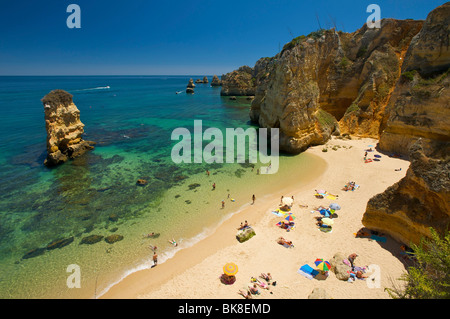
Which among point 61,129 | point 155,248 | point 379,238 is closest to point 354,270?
point 379,238

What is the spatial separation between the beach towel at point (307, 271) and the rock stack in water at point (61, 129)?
32.7 m

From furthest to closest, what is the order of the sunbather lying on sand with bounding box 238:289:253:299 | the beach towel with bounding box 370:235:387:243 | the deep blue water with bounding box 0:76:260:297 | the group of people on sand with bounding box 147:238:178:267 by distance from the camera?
the deep blue water with bounding box 0:76:260:297 < the group of people on sand with bounding box 147:238:178:267 < the beach towel with bounding box 370:235:387:243 < the sunbather lying on sand with bounding box 238:289:253:299

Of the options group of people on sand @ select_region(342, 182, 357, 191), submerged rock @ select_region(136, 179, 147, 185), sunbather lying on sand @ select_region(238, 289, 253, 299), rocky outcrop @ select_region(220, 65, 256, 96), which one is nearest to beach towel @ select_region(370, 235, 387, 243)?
group of people on sand @ select_region(342, 182, 357, 191)

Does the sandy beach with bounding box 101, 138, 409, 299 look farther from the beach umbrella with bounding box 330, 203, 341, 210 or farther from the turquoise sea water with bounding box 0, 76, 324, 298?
the turquoise sea water with bounding box 0, 76, 324, 298

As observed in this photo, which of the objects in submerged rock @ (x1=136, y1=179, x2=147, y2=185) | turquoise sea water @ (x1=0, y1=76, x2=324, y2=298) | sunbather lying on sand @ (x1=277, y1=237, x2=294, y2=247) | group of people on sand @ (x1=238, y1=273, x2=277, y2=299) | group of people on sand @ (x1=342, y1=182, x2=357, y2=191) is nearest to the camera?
group of people on sand @ (x1=238, y1=273, x2=277, y2=299)

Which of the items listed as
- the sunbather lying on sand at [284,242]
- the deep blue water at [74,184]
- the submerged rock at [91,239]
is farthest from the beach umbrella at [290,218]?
the submerged rock at [91,239]

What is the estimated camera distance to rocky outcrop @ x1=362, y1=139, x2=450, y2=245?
10.9 metres

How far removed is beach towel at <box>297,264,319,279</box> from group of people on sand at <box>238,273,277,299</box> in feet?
6.11

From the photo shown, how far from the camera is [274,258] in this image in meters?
14.1

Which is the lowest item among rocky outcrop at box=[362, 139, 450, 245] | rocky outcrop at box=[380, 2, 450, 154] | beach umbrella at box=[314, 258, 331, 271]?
beach umbrella at box=[314, 258, 331, 271]

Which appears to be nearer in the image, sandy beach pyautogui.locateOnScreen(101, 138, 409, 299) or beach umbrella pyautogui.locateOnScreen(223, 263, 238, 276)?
sandy beach pyautogui.locateOnScreen(101, 138, 409, 299)

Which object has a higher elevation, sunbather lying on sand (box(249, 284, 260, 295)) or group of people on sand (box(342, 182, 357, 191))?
group of people on sand (box(342, 182, 357, 191))

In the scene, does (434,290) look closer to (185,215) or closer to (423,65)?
(185,215)

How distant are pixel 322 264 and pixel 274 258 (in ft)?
9.73
